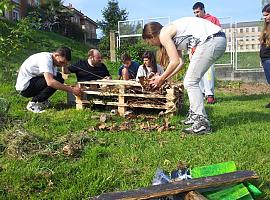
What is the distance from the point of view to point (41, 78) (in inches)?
250

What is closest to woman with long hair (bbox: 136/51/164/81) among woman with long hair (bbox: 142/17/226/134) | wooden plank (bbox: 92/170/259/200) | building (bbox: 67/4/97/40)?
woman with long hair (bbox: 142/17/226/134)

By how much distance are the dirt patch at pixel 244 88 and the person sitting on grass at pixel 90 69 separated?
3809 millimetres

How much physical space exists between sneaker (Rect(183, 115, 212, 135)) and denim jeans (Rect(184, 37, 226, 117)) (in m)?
0.08

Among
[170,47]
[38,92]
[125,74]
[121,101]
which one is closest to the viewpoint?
[170,47]

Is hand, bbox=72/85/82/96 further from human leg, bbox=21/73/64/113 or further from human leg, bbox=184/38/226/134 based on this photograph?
human leg, bbox=184/38/226/134

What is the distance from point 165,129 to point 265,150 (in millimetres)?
1273

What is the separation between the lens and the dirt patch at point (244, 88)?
10.2 metres

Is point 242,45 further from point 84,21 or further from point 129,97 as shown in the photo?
point 84,21

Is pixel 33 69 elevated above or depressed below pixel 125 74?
above

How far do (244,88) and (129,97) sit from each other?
5763 millimetres

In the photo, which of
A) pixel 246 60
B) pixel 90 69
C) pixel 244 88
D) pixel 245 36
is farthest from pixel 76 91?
pixel 245 36

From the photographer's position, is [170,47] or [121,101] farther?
[121,101]

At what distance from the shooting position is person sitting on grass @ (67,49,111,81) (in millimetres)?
7457

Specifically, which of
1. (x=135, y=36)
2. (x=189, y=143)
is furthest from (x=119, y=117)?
(x=135, y=36)
